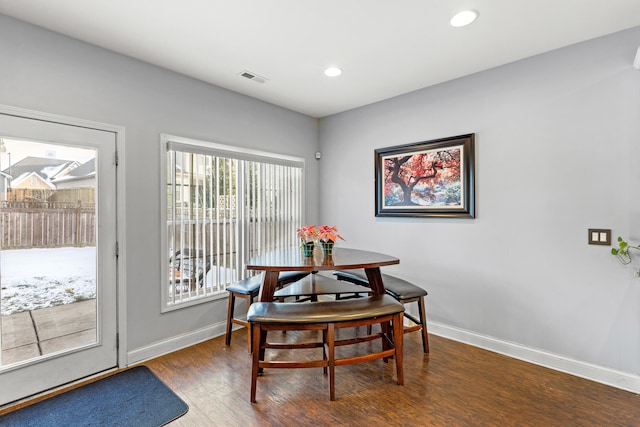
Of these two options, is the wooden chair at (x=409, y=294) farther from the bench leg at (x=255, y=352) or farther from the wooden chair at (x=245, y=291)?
the bench leg at (x=255, y=352)

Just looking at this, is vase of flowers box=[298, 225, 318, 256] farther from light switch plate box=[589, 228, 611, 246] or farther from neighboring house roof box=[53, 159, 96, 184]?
light switch plate box=[589, 228, 611, 246]

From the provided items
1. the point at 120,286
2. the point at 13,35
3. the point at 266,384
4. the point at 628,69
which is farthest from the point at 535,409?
the point at 13,35

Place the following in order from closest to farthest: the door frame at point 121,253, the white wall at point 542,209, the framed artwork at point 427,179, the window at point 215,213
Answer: the white wall at point 542,209
the door frame at point 121,253
the window at point 215,213
the framed artwork at point 427,179

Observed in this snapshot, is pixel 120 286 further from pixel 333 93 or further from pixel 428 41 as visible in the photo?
pixel 428 41

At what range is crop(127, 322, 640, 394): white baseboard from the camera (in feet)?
7.44

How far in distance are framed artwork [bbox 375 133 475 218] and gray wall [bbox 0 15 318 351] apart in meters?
1.62

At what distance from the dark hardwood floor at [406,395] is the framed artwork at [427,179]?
139 cm

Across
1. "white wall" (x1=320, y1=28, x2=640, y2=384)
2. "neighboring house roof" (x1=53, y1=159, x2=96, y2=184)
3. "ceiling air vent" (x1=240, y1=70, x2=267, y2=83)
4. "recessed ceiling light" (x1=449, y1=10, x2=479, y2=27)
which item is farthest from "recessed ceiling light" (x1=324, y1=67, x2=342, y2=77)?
"neighboring house roof" (x1=53, y1=159, x2=96, y2=184)

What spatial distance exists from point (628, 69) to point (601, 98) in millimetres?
227

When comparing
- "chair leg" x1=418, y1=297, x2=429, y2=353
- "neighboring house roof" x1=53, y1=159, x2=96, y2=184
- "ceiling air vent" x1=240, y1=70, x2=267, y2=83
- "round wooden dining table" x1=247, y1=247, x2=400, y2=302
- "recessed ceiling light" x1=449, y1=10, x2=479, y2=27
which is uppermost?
"ceiling air vent" x1=240, y1=70, x2=267, y2=83

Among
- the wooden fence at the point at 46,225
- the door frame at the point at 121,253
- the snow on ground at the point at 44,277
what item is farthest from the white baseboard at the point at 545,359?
the wooden fence at the point at 46,225

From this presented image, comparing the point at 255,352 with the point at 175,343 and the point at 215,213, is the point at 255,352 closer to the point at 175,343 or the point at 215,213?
the point at 175,343

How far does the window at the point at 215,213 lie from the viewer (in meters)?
2.88

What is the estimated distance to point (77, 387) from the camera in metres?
2.27
